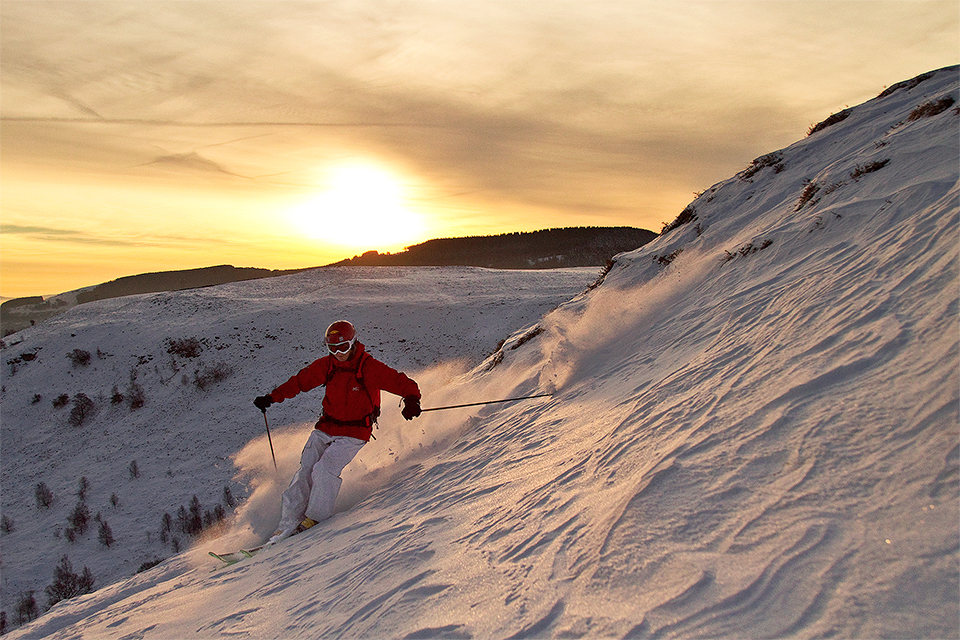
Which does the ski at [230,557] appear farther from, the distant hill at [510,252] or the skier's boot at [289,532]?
the distant hill at [510,252]

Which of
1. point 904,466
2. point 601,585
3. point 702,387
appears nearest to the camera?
point 904,466

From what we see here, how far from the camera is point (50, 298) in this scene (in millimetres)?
139250

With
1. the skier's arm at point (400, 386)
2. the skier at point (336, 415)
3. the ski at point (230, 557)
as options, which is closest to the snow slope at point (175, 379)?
the ski at point (230, 557)

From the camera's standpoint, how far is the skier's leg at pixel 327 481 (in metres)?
6.32

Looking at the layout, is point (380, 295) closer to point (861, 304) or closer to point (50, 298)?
point (861, 304)

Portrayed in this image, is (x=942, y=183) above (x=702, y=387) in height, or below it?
above

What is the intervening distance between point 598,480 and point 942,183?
15.1 ft

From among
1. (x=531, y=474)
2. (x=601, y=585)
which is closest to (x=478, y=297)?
(x=531, y=474)

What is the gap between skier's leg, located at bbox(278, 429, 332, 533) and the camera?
21.0 feet

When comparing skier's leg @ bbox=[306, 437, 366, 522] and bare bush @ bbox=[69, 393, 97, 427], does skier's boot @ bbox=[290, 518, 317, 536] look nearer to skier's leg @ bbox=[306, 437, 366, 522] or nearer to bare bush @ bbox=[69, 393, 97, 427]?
skier's leg @ bbox=[306, 437, 366, 522]

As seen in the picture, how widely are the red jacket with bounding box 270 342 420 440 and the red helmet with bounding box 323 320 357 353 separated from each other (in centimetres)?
19

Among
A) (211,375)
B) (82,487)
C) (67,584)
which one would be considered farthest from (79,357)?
(67,584)

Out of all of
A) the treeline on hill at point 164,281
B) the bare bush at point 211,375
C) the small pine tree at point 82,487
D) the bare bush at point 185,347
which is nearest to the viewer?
the small pine tree at point 82,487

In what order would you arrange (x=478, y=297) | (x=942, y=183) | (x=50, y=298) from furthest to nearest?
(x=50, y=298) → (x=478, y=297) → (x=942, y=183)
